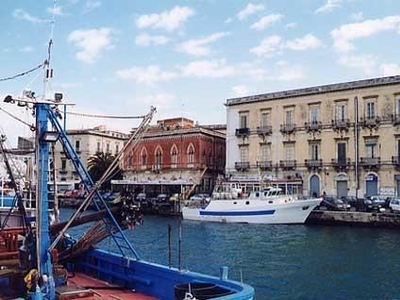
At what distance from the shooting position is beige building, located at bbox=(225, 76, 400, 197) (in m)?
42.7

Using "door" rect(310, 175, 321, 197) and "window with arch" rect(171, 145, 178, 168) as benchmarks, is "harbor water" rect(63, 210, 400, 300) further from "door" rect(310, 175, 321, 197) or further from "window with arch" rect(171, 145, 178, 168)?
"window with arch" rect(171, 145, 178, 168)

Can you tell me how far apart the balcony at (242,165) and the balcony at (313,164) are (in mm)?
6526

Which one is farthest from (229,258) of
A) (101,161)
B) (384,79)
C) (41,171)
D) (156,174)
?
(101,161)

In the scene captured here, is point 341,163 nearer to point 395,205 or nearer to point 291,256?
point 395,205

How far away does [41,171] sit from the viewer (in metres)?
8.67

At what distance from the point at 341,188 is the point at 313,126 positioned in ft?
21.2

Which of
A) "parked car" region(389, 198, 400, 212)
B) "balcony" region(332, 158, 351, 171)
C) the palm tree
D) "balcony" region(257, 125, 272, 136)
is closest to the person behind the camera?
"parked car" region(389, 198, 400, 212)

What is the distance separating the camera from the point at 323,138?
46.1 m

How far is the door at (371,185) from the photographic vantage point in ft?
141

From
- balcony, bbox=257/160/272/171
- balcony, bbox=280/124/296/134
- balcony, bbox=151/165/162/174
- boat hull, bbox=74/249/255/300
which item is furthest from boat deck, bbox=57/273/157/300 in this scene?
balcony, bbox=151/165/162/174

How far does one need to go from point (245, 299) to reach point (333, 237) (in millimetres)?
24331

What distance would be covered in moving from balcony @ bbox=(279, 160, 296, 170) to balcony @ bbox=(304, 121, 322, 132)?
351cm

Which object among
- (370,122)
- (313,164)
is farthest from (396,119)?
(313,164)

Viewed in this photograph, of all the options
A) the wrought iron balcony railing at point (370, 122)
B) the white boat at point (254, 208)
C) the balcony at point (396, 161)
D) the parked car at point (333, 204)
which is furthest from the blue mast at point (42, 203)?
the wrought iron balcony railing at point (370, 122)
